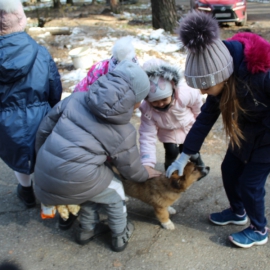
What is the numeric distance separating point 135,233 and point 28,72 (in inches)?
64.8

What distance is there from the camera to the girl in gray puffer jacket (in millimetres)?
2154

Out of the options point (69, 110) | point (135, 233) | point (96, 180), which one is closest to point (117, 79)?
point (69, 110)

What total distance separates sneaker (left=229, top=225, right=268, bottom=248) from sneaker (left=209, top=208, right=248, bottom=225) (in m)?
0.24

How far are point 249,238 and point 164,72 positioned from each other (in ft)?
4.87

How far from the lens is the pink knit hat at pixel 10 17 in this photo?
2.51 m

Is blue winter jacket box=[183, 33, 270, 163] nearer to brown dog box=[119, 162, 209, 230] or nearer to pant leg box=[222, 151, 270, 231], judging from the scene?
pant leg box=[222, 151, 270, 231]

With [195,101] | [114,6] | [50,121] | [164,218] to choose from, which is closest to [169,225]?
[164,218]

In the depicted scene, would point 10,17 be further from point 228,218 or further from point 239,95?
point 228,218

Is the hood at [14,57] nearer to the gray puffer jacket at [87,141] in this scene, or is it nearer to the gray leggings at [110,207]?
the gray puffer jacket at [87,141]

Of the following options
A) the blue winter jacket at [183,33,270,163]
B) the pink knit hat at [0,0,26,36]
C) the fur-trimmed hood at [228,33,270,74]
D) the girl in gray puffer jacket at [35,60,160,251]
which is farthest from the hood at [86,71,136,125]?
the pink knit hat at [0,0,26,36]

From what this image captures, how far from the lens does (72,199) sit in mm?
2350

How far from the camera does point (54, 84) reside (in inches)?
113

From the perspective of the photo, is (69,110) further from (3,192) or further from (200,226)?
(3,192)

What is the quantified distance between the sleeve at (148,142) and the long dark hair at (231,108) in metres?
0.92
